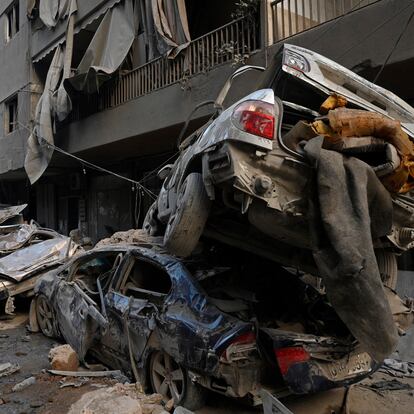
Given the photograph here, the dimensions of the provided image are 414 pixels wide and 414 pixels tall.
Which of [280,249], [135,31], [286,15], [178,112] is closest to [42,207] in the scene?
[135,31]

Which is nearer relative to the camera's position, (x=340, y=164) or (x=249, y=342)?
(x=340, y=164)

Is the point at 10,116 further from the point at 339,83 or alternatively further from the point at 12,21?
the point at 339,83

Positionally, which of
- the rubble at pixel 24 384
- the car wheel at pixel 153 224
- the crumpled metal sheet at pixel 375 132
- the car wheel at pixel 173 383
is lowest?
the rubble at pixel 24 384

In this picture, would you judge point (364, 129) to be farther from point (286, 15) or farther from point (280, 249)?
point (286, 15)

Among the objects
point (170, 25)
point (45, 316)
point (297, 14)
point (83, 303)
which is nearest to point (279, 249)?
point (83, 303)

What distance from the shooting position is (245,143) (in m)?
2.84

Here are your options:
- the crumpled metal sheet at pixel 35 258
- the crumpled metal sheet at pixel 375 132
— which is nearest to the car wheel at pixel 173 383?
the crumpled metal sheet at pixel 375 132

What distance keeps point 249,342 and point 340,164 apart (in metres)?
1.43

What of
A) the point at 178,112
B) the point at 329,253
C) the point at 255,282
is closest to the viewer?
the point at 329,253

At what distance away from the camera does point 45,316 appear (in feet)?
21.1

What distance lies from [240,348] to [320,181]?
1.35m

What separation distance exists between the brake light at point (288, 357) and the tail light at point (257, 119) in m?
1.46

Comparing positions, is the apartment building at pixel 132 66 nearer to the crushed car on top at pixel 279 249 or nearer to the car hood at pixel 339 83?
the car hood at pixel 339 83

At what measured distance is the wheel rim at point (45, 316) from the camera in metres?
6.27
